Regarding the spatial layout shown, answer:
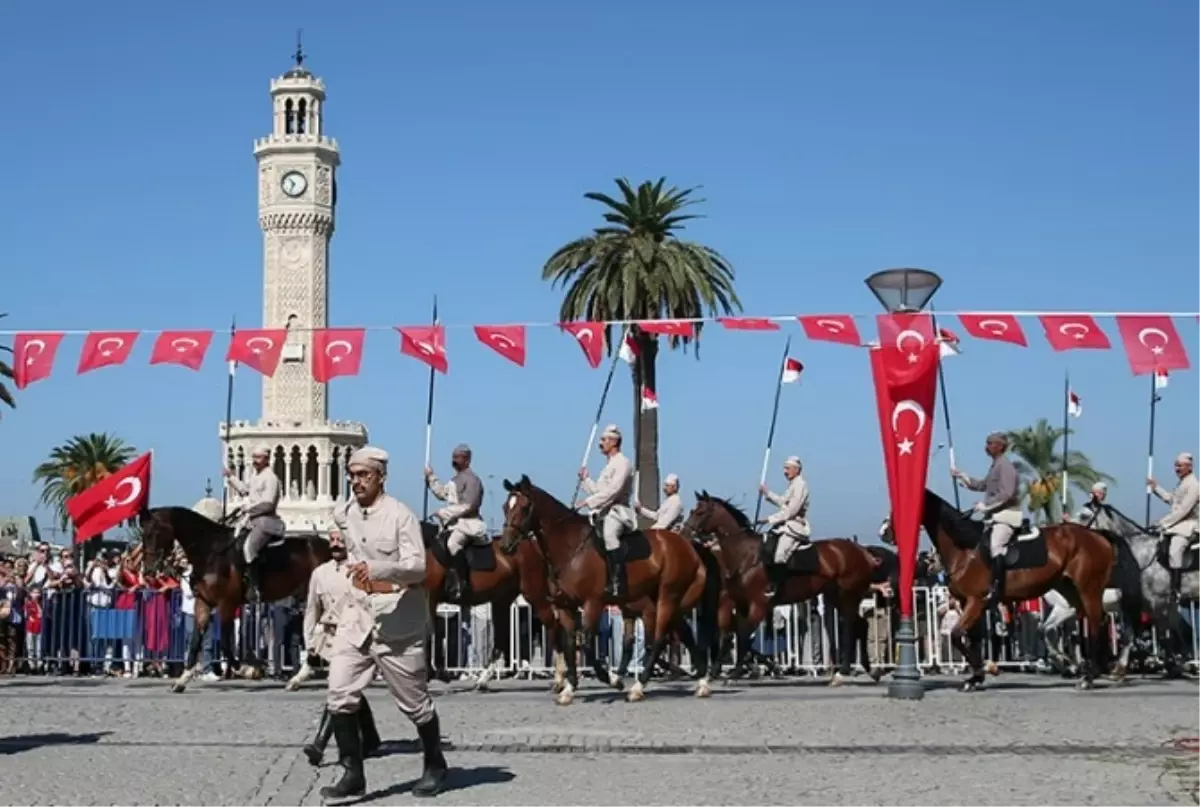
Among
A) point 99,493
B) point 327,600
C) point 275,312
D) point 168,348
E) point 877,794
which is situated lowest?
point 877,794

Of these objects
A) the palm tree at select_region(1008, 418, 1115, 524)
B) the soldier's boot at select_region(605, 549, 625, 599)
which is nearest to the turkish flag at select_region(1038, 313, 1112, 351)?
the soldier's boot at select_region(605, 549, 625, 599)

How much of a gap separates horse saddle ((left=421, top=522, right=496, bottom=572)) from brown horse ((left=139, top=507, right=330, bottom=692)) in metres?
1.45

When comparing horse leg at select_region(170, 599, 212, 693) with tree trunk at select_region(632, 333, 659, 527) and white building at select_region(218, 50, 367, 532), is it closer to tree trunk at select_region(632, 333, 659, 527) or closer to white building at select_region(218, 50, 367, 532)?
tree trunk at select_region(632, 333, 659, 527)

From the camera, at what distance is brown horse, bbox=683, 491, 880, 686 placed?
19344mm

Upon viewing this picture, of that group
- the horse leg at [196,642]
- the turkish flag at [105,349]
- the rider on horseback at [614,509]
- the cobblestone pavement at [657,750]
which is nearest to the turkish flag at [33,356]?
the turkish flag at [105,349]

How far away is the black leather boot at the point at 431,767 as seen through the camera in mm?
9539

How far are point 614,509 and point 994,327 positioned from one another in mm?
6812

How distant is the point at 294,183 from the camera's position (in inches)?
4198

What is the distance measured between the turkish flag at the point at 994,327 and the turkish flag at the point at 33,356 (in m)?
12.2

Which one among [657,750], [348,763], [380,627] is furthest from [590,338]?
[348,763]

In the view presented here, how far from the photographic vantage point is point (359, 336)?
2275 cm

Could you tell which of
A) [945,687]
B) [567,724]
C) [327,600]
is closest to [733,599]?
[945,687]

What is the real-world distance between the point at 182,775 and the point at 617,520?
23.7 ft

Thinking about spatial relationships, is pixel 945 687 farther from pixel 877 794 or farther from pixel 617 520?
pixel 877 794
